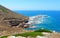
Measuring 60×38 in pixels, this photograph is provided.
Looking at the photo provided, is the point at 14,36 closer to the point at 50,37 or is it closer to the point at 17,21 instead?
the point at 50,37

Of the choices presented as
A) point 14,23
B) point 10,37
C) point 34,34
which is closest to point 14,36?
point 10,37

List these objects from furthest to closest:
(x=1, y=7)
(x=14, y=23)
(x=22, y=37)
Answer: (x=1, y=7)
(x=14, y=23)
(x=22, y=37)

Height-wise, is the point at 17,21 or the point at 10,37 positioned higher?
the point at 10,37

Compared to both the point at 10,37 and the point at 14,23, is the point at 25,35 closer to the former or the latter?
the point at 10,37

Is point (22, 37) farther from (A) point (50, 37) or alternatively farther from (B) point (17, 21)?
(B) point (17, 21)

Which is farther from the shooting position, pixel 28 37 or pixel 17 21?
pixel 17 21

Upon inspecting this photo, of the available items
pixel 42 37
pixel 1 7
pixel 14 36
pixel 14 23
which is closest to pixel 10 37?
pixel 14 36

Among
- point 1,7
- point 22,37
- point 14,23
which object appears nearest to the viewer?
point 22,37

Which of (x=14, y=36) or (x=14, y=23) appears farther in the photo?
(x=14, y=23)

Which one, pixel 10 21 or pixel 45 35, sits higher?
pixel 45 35
